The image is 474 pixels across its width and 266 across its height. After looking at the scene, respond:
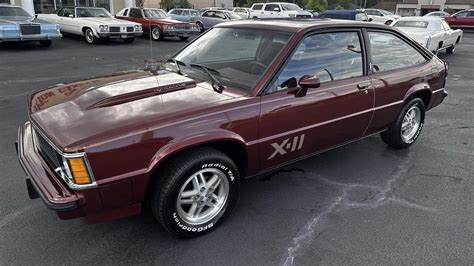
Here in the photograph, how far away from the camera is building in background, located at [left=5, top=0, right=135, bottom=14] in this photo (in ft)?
63.5

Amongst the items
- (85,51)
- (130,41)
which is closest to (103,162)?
(85,51)

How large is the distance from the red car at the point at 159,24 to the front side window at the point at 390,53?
1305 cm

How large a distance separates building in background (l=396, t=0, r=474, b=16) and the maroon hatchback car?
58600 mm

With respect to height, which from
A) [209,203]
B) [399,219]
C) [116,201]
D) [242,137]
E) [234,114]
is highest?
[234,114]

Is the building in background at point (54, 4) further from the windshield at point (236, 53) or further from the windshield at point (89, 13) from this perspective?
the windshield at point (236, 53)

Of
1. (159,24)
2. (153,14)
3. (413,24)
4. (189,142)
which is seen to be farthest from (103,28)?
(189,142)

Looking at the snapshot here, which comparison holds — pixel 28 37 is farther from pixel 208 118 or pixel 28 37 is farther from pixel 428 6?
pixel 428 6

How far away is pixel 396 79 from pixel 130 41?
44.6 feet

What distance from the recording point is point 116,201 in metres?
2.38

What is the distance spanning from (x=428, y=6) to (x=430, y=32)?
5254 cm

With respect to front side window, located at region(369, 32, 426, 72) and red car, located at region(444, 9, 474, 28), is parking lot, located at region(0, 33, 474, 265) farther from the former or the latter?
red car, located at region(444, 9, 474, 28)

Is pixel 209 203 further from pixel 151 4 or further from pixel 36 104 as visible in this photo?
pixel 151 4

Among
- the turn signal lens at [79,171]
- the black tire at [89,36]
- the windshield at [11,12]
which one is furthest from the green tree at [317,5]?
the turn signal lens at [79,171]

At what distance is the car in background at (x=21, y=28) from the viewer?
449 inches
